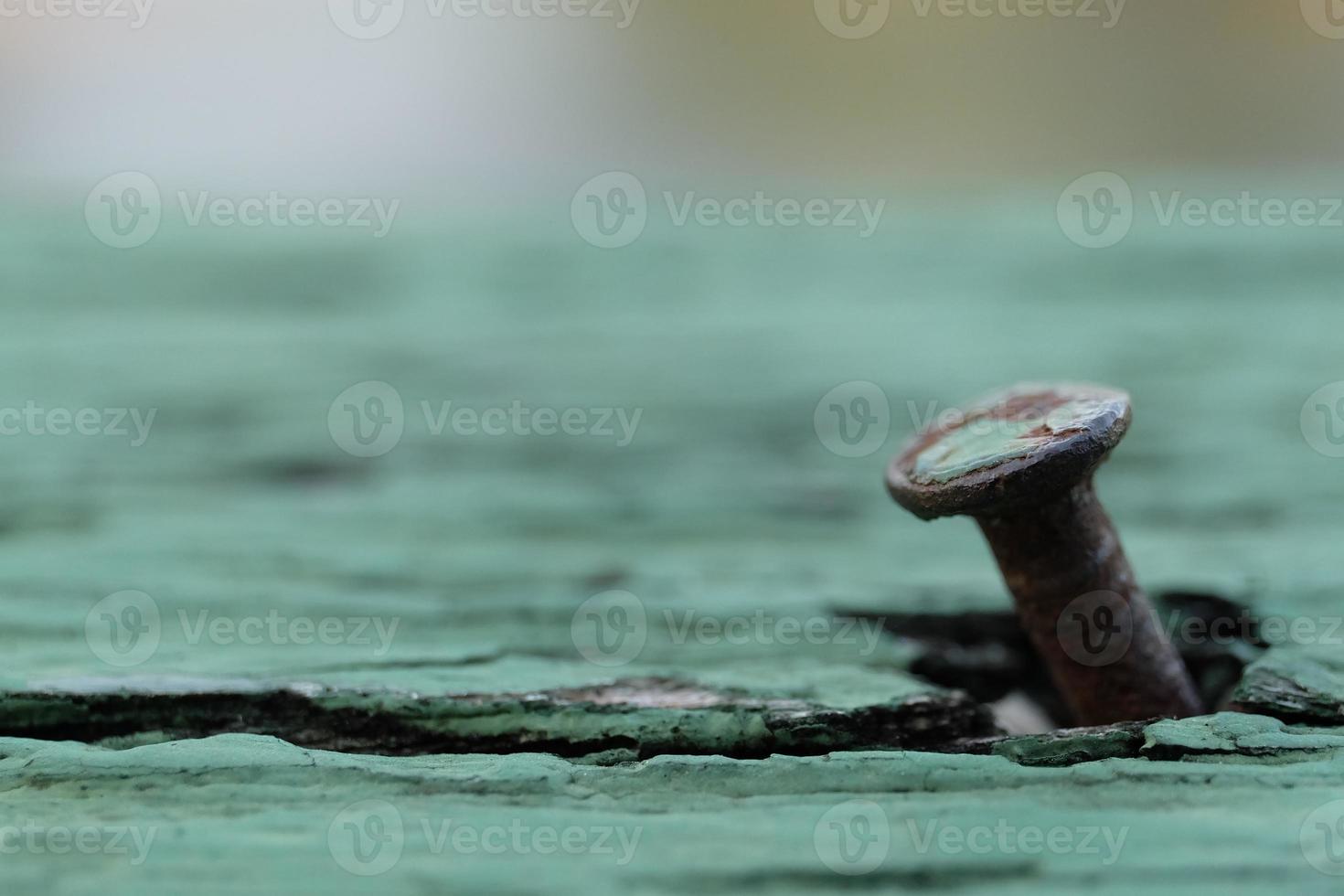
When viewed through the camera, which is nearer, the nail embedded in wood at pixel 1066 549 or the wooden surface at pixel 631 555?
the wooden surface at pixel 631 555

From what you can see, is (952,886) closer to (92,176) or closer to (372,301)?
(372,301)

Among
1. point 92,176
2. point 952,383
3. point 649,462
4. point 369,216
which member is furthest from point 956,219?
point 92,176

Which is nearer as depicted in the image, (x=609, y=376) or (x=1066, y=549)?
(x=1066, y=549)

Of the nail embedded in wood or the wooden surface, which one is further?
the nail embedded in wood

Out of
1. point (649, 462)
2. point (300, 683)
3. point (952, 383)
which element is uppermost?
point (952, 383)

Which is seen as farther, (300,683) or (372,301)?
(372,301)
